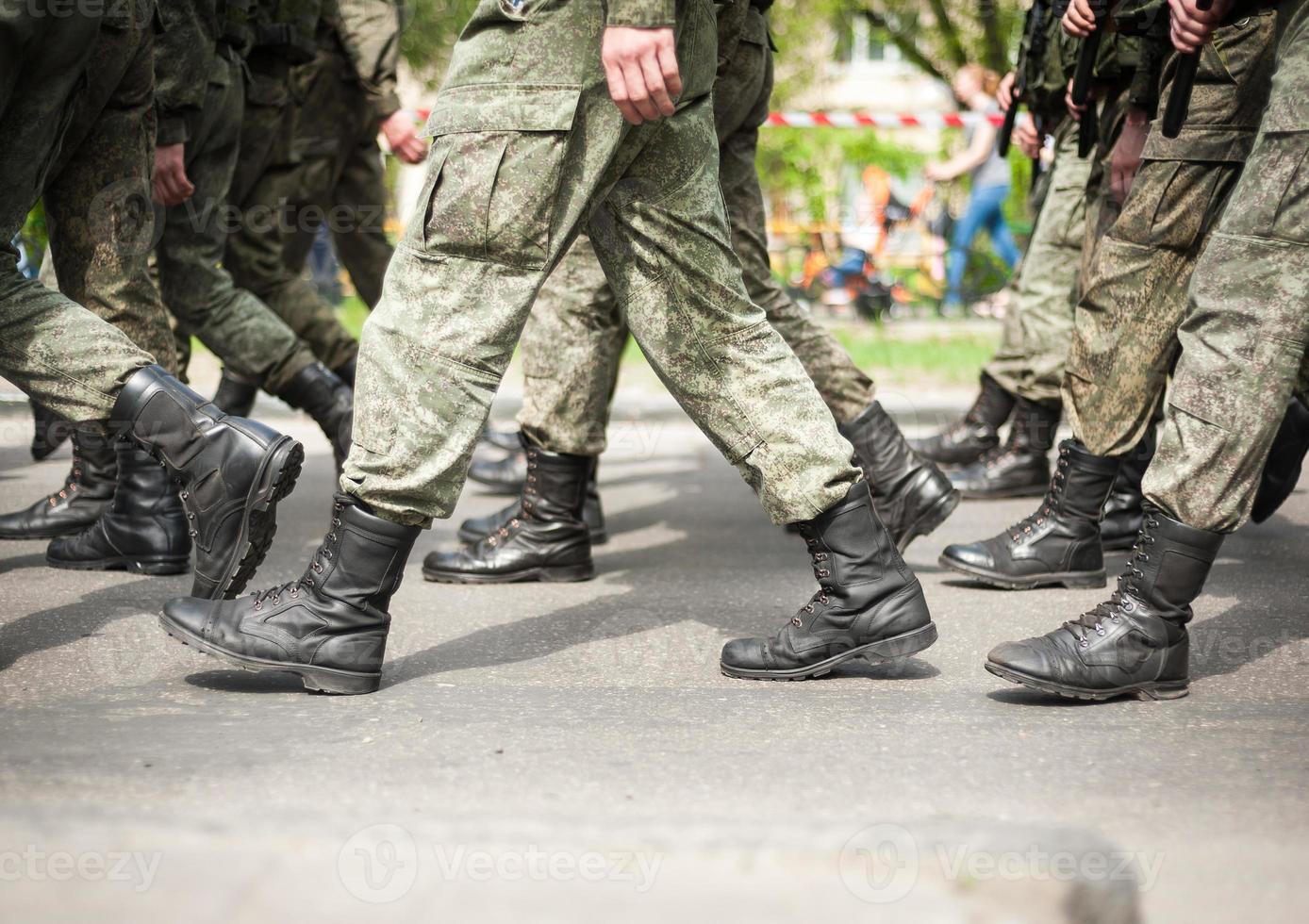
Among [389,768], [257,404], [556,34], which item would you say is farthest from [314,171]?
[389,768]

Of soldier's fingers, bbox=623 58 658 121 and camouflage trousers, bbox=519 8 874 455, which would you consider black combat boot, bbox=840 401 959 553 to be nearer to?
camouflage trousers, bbox=519 8 874 455

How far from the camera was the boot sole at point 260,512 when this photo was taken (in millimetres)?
2871

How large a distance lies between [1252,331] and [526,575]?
1.98 meters

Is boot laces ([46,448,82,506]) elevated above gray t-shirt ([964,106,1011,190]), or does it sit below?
above

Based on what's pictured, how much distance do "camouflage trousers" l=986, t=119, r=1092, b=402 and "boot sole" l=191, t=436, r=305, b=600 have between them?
289 cm

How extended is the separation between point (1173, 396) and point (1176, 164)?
74cm

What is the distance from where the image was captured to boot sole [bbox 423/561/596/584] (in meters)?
3.85

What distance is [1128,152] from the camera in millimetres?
3680

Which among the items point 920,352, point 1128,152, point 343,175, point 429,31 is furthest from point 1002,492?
point 429,31

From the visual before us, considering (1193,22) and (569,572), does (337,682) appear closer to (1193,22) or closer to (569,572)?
(569,572)

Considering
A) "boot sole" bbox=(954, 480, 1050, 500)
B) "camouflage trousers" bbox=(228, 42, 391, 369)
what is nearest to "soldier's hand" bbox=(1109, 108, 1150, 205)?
"boot sole" bbox=(954, 480, 1050, 500)

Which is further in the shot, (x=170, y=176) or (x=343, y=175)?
(x=343, y=175)

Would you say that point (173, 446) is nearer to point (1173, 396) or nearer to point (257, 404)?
point (1173, 396)

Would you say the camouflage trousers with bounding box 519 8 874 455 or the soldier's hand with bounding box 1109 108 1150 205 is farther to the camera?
the camouflage trousers with bounding box 519 8 874 455
